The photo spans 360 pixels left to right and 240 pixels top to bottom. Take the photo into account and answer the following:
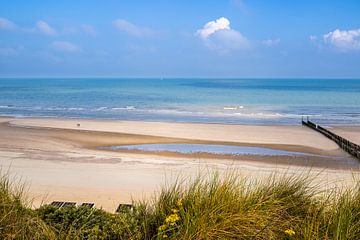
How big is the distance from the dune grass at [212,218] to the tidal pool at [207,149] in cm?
1301

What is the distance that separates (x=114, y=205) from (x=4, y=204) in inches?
190

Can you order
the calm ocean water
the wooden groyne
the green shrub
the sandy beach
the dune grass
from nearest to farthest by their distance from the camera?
the dune grass → the green shrub → the sandy beach → the wooden groyne → the calm ocean water

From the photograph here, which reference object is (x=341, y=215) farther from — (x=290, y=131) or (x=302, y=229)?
(x=290, y=131)

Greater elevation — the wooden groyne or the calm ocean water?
the calm ocean water

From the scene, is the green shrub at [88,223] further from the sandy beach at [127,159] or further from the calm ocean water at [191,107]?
the calm ocean water at [191,107]

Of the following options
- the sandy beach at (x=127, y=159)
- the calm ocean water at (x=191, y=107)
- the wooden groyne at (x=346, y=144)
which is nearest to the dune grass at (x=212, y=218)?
the sandy beach at (x=127, y=159)

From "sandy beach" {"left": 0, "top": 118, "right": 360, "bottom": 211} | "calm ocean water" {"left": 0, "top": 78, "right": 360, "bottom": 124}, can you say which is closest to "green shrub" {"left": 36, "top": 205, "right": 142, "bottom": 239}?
"sandy beach" {"left": 0, "top": 118, "right": 360, "bottom": 211}

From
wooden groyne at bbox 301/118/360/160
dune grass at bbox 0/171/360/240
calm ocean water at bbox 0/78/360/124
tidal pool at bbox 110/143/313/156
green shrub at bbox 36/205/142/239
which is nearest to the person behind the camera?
dune grass at bbox 0/171/360/240

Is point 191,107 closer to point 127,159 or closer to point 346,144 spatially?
point 346,144

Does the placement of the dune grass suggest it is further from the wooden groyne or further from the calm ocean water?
the calm ocean water

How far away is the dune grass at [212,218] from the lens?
4.68 metres

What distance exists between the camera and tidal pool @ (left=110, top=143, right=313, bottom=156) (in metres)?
18.9

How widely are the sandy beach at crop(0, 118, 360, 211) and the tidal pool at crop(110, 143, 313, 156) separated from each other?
987mm

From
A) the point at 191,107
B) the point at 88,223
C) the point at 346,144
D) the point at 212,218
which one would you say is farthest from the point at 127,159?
the point at 191,107
